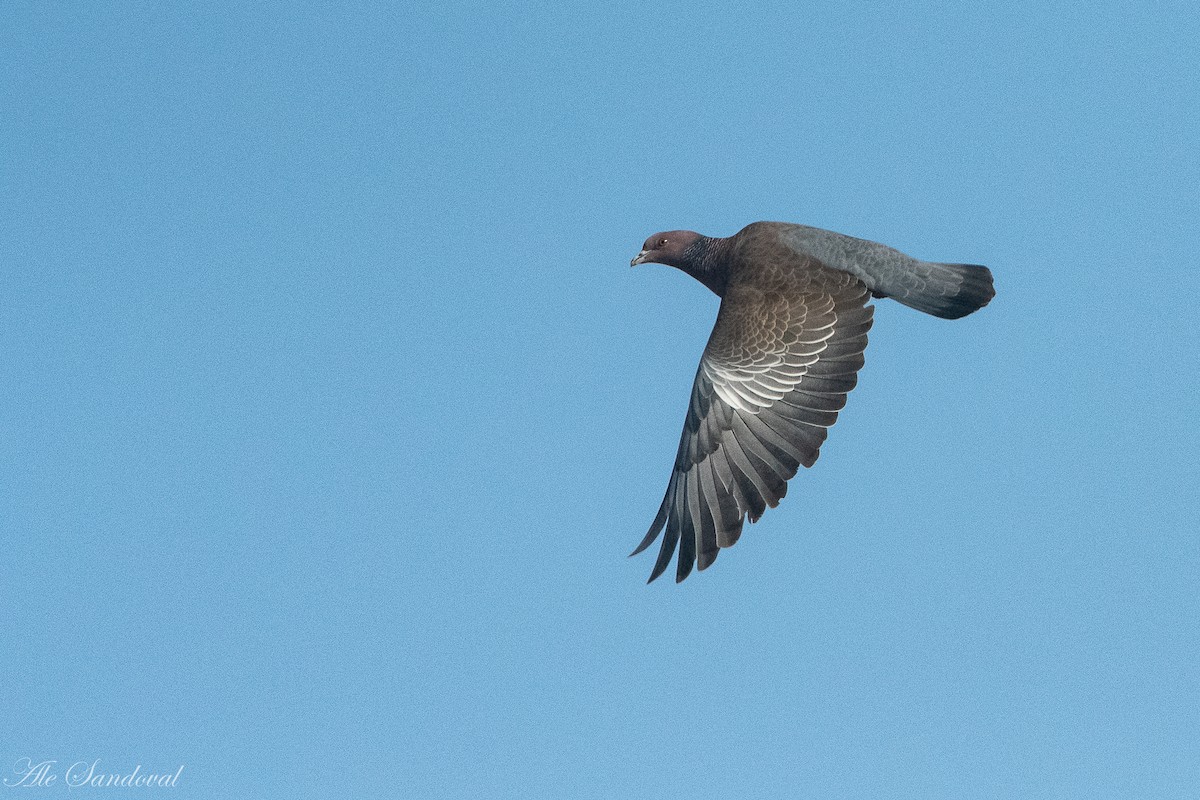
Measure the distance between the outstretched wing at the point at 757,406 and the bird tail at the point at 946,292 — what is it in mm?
441

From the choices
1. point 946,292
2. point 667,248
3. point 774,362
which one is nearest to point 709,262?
point 667,248

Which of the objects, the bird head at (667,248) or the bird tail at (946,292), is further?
the bird head at (667,248)

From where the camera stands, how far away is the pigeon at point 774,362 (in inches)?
408

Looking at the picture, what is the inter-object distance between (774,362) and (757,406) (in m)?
0.41

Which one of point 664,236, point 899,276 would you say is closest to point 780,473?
point 899,276

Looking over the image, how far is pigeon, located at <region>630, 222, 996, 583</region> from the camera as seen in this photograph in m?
10.4

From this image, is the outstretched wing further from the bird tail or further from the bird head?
the bird head

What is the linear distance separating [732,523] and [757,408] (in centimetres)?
99

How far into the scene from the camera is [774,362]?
10.9m

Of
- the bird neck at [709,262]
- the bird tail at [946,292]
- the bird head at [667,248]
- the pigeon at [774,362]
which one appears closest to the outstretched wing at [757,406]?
the pigeon at [774,362]

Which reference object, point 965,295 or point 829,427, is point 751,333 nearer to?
point 829,427

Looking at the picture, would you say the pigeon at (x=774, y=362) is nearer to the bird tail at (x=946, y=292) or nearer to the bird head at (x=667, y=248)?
the bird tail at (x=946, y=292)

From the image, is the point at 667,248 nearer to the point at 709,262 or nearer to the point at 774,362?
the point at 709,262

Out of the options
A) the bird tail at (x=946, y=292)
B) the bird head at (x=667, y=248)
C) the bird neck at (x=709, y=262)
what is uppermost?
the bird head at (x=667, y=248)
